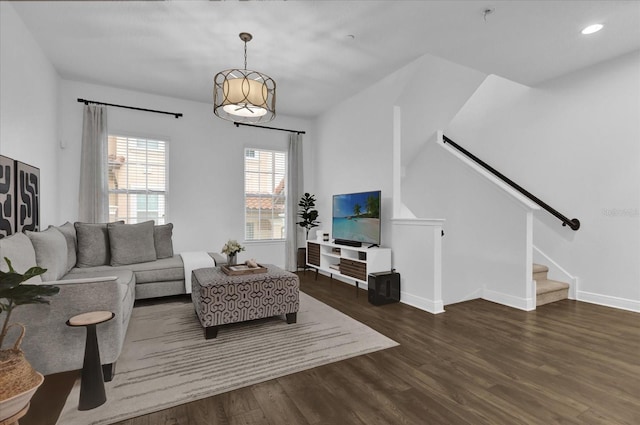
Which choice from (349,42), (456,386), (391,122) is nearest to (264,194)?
(391,122)

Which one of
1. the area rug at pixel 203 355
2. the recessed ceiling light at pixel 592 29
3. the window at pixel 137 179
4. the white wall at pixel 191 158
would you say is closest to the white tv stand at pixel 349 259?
the area rug at pixel 203 355

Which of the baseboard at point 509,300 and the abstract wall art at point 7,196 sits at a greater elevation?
the abstract wall art at point 7,196

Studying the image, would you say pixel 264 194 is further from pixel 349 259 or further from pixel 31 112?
pixel 31 112

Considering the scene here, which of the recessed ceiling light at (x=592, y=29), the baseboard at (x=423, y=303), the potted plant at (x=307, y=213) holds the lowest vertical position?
the baseboard at (x=423, y=303)

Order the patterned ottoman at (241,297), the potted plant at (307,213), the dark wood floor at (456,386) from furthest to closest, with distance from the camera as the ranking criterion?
the potted plant at (307,213)
the patterned ottoman at (241,297)
the dark wood floor at (456,386)

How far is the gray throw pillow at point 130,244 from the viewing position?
3660 mm

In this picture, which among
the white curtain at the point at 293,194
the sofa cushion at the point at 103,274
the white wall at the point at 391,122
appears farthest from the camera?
the white curtain at the point at 293,194

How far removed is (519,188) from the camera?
4406mm

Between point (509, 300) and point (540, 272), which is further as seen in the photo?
point (540, 272)

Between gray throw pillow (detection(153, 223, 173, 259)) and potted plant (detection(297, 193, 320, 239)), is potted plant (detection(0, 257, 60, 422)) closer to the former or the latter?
gray throw pillow (detection(153, 223, 173, 259))

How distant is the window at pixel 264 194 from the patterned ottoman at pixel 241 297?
2.50m

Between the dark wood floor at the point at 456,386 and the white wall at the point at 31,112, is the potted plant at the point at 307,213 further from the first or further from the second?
the white wall at the point at 31,112

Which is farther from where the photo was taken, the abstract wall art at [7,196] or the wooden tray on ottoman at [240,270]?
the wooden tray on ottoman at [240,270]

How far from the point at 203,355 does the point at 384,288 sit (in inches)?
83.0
